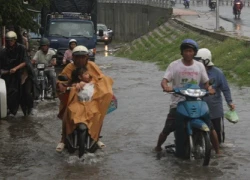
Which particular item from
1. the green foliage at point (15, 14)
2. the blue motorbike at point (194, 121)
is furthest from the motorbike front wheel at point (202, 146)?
the green foliage at point (15, 14)

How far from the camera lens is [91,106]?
9.69 meters

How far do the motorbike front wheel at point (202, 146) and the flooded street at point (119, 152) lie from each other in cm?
12

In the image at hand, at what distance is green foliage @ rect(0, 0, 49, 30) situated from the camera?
16.4m

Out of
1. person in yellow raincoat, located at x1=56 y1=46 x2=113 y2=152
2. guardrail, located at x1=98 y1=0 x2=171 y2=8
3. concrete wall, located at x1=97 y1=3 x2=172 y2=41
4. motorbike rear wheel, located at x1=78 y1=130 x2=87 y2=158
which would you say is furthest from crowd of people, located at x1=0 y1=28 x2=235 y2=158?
guardrail, located at x1=98 y1=0 x2=171 y2=8

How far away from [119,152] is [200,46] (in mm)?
18443

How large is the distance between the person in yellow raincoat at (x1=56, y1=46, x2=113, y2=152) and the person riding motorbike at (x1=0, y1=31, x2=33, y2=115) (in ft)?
11.1

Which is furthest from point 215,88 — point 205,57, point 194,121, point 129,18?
point 129,18

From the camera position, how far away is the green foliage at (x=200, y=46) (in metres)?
20.1

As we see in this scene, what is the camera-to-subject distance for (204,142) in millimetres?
9180

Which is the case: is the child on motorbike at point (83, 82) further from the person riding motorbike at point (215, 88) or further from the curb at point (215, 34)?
the curb at point (215, 34)

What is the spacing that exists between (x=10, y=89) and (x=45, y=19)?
17206 millimetres

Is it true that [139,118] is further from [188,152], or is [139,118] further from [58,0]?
[58,0]

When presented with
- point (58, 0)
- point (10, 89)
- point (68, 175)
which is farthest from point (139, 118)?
point (58, 0)

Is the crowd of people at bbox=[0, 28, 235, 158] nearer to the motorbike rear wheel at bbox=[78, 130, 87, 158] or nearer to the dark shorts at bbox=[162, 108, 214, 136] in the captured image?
the dark shorts at bbox=[162, 108, 214, 136]
